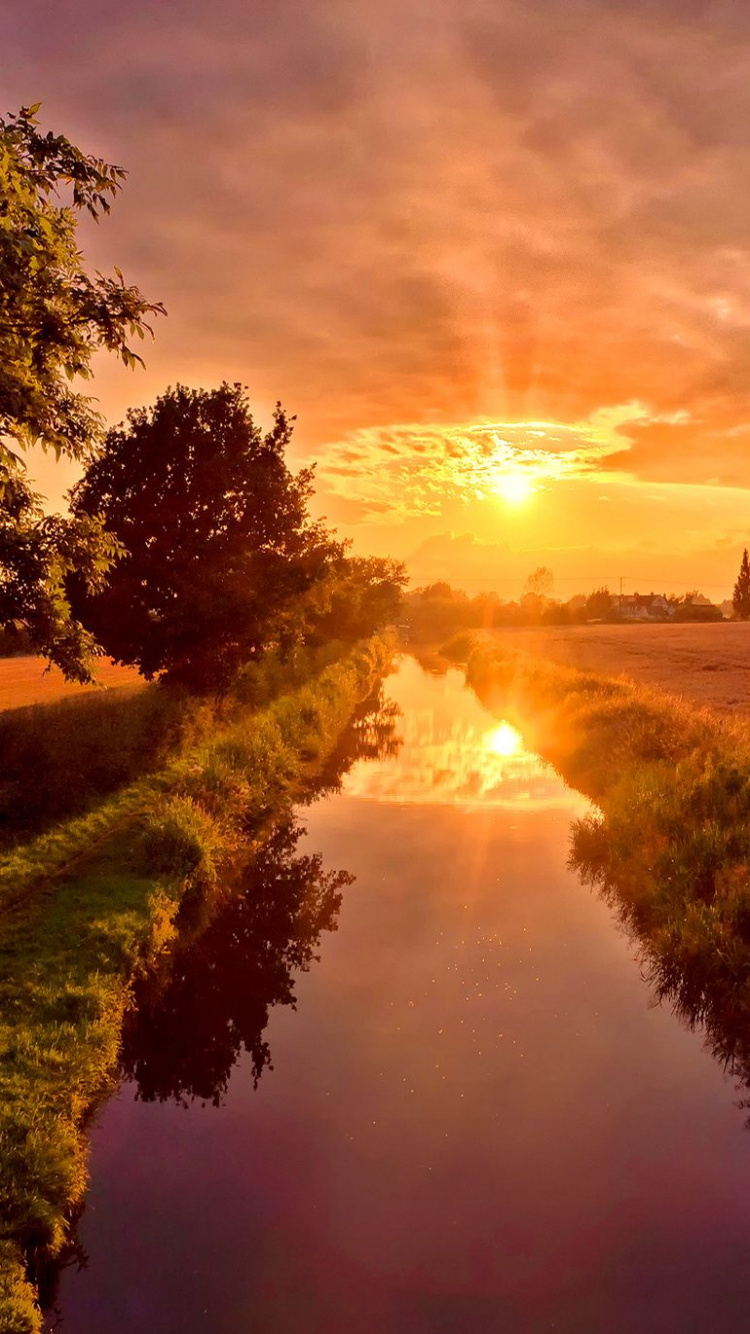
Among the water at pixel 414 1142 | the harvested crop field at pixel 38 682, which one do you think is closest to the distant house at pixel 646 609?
the harvested crop field at pixel 38 682

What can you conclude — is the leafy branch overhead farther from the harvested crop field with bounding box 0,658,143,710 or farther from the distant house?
the distant house

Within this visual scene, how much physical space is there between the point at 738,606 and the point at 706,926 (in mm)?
170133

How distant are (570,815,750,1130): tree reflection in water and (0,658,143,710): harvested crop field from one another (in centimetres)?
1938

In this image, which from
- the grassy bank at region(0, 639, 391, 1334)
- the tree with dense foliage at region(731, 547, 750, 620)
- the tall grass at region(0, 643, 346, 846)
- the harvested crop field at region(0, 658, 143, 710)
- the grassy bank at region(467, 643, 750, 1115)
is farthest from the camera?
the tree with dense foliage at region(731, 547, 750, 620)

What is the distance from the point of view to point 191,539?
2536 cm

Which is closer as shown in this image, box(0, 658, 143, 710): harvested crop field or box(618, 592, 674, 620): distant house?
box(0, 658, 143, 710): harvested crop field

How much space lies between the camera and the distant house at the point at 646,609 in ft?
591

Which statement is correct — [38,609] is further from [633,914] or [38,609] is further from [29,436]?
[633,914]

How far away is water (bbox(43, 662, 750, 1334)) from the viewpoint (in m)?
7.64

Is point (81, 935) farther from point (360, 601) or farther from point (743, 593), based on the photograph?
point (743, 593)

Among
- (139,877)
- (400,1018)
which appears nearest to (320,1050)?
(400,1018)

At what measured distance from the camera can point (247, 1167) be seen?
9.36m

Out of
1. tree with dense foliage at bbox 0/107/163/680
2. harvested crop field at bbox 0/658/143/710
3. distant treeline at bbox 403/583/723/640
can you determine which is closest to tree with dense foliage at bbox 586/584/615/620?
distant treeline at bbox 403/583/723/640

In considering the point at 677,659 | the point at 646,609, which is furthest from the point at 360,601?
the point at 646,609
